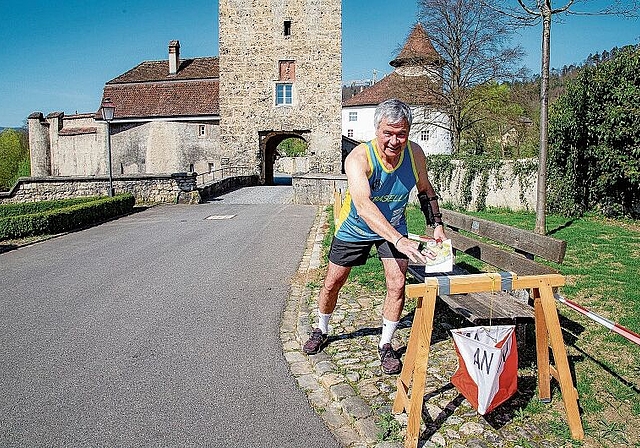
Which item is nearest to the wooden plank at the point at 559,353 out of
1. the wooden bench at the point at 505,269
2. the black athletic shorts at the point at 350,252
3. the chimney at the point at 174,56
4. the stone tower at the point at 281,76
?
the wooden bench at the point at 505,269

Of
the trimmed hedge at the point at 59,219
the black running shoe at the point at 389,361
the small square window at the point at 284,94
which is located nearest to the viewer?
the black running shoe at the point at 389,361

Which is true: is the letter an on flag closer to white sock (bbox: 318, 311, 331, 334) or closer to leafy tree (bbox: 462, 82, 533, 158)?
white sock (bbox: 318, 311, 331, 334)

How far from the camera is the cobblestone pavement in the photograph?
341 cm

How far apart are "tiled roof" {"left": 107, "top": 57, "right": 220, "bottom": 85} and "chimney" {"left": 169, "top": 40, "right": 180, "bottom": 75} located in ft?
1.08

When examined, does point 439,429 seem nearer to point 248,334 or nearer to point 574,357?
point 574,357

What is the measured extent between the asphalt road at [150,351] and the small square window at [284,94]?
25.3 metres

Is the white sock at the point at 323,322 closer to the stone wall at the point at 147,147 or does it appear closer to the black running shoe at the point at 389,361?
the black running shoe at the point at 389,361

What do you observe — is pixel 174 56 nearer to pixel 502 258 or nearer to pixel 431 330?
pixel 502 258

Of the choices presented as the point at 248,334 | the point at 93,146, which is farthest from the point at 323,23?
the point at 248,334

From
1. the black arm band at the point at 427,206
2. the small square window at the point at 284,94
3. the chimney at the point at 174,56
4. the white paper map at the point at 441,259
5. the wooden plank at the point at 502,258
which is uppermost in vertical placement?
the chimney at the point at 174,56

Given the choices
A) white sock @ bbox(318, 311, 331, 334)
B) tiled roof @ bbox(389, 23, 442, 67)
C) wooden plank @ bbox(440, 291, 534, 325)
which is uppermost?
tiled roof @ bbox(389, 23, 442, 67)

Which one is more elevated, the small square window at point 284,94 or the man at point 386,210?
the small square window at point 284,94

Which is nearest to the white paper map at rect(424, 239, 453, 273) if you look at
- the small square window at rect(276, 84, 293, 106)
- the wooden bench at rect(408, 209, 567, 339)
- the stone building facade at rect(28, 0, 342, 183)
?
the wooden bench at rect(408, 209, 567, 339)

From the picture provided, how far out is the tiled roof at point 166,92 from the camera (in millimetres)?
36062
